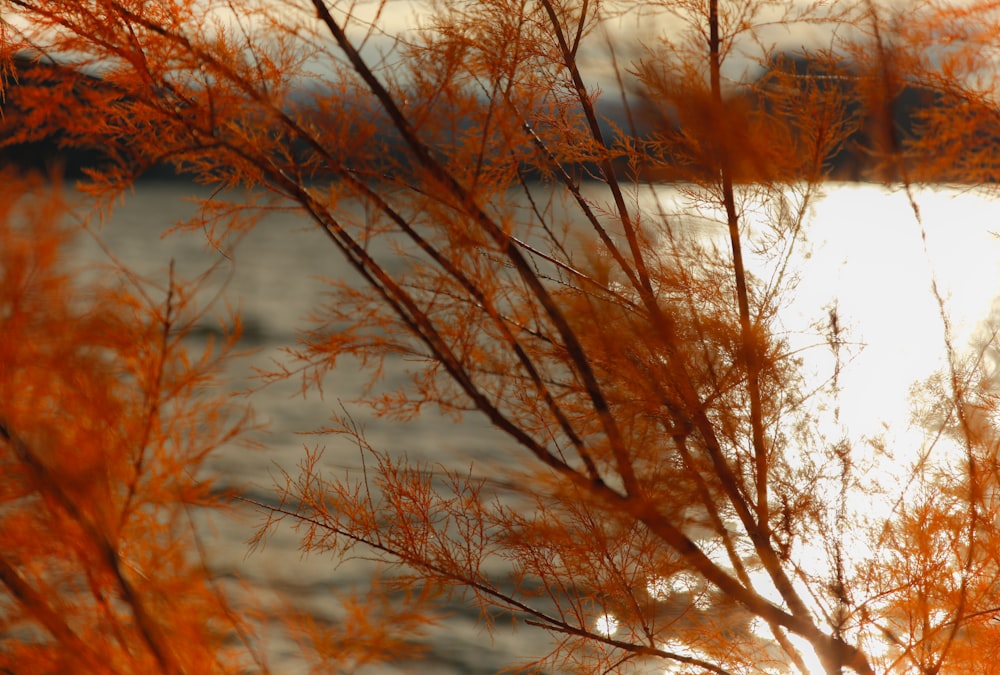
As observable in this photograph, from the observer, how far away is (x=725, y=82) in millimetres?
725

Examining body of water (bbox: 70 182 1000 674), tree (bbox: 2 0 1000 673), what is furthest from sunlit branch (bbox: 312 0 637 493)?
body of water (bbox: 70 182 1000 674)

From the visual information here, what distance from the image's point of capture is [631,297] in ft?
2.40

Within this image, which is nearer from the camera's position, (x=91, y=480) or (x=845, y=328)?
(x=91, y=480)

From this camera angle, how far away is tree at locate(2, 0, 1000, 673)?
68 centimetres

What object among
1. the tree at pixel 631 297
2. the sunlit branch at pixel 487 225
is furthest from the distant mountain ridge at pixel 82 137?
the sunlit branch at pixel 487 225

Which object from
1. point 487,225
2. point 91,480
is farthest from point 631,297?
point 91,480

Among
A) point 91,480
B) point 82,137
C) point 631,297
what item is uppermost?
point 82,137

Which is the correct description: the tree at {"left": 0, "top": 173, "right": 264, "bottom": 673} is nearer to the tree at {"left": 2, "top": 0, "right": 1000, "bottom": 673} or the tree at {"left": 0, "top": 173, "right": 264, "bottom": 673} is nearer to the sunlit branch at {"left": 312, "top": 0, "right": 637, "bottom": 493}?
the tree at {"left": 2, "top": 0, "right": 1000, "bottom": 673}

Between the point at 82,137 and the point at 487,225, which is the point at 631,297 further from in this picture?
the point at 82,137

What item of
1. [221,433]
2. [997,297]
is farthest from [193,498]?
[997,297]

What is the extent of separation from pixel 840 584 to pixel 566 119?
440 mm

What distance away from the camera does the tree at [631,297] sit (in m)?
0.68

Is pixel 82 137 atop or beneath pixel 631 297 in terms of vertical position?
atop

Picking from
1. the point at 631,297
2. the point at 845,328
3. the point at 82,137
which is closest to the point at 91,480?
the point at 82,137
